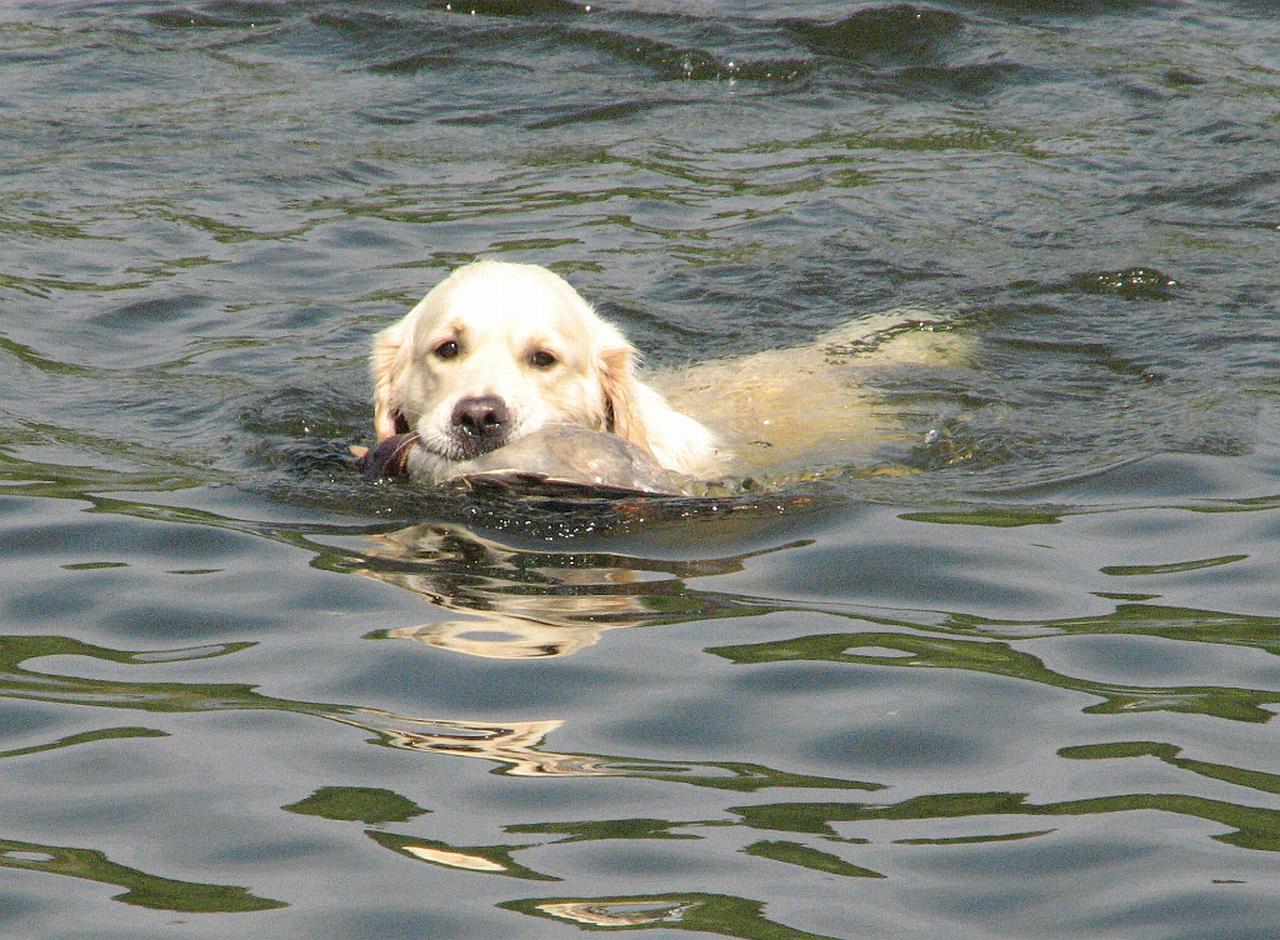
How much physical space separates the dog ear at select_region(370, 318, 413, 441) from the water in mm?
238

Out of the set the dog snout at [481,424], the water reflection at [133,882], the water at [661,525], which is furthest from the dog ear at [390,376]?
the water reflection at [133,882]

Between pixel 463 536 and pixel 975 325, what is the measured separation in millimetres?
3428

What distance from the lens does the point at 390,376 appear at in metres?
6.35

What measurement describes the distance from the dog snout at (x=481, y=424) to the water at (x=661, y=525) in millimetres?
231

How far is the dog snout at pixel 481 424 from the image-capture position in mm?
5402

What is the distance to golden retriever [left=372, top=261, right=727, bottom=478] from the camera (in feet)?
18.0

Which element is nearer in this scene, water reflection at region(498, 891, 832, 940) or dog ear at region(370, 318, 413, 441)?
water reflection at region(498, 891, 832, 940)

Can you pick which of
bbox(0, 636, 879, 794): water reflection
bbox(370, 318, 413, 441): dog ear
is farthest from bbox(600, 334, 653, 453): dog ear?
bbox(0, 636, 879, 794): water reflection

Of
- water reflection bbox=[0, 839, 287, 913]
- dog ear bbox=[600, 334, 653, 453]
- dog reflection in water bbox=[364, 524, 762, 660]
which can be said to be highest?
dog ear bbox=[600, 334, 653, 453]

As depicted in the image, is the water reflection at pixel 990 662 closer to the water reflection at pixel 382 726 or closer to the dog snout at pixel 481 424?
the water reflection at pixel 382 726

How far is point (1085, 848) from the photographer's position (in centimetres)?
319

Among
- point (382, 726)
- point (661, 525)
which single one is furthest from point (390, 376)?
point (382, 726)

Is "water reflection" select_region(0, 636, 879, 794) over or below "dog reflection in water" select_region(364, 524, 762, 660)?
below

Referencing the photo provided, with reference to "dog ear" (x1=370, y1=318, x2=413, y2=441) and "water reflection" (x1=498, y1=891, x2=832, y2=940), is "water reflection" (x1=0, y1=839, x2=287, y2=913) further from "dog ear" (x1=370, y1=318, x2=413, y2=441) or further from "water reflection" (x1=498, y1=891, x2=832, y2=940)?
"dog ear" (x1=370, y1=318, x2=413, y2=441)
